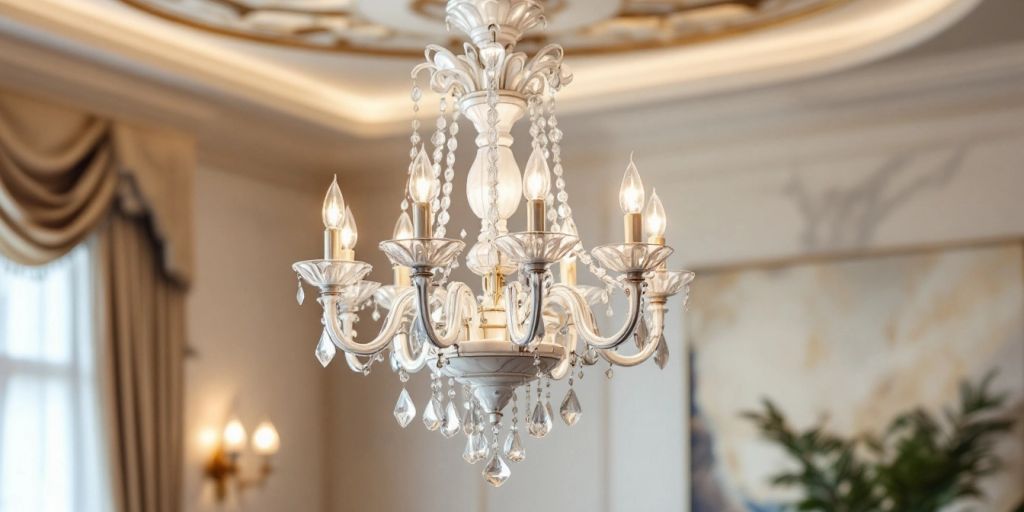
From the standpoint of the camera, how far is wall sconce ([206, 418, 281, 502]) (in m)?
5.15

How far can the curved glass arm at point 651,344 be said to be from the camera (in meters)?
2.70

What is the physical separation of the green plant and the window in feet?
7.73

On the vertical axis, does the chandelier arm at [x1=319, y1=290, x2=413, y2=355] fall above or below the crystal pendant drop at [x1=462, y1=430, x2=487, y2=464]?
above

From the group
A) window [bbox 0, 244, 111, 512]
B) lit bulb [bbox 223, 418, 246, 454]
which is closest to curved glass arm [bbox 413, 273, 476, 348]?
window [bbox 0, 244, 111, 512]

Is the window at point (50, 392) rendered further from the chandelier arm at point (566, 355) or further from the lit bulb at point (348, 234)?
the chandelier arm at point (566, 355)

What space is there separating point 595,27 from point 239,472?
7.22 feet

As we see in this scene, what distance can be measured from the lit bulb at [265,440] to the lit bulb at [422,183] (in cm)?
290

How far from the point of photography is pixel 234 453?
5152 mm

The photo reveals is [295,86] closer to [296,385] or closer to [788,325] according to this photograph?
[296,385]

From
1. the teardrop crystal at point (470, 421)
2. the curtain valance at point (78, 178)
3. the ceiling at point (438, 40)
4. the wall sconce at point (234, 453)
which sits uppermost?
the ceiling at point (438, 40)

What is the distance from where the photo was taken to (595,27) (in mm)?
4406

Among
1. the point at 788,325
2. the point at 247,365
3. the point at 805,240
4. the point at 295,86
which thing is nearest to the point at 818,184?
the point at 805,240

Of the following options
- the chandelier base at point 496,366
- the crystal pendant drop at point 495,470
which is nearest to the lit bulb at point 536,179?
the chandelier base at point 496,366

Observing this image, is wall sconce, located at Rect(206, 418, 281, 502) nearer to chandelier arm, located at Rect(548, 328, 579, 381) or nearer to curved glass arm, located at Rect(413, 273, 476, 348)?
chandelier arm, located at Rect(548, 328, 579, 381)
